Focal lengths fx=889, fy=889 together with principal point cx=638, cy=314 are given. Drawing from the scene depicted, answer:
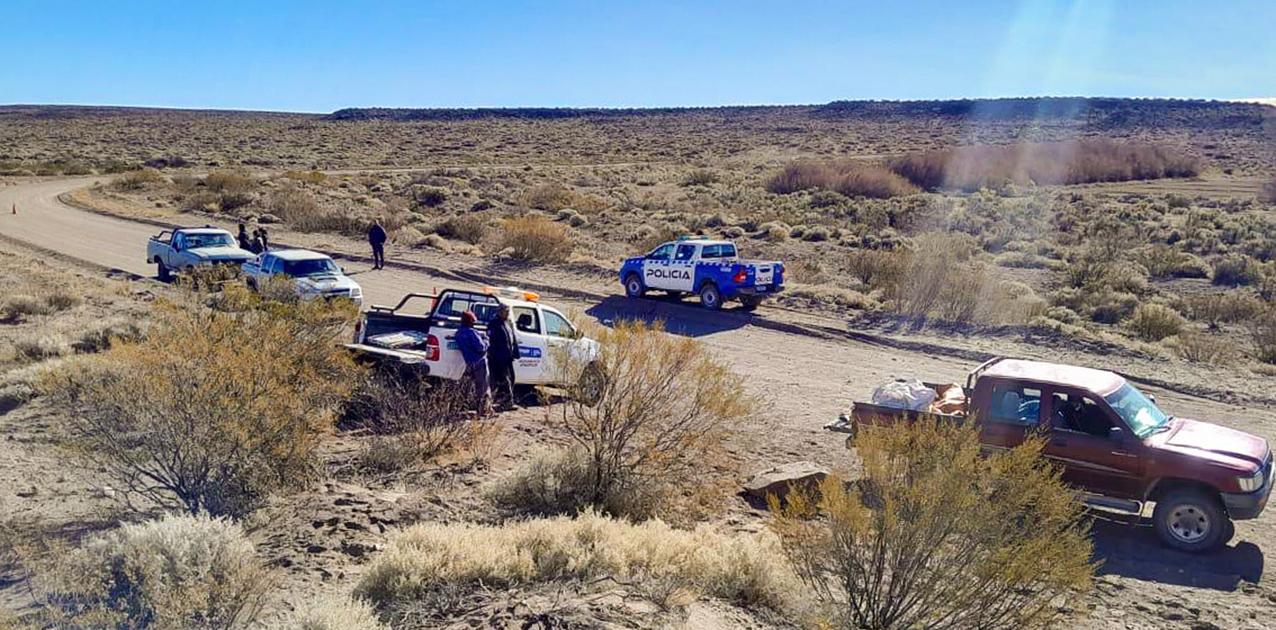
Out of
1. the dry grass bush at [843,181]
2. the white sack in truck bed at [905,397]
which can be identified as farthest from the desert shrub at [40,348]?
the dry grass bush at [843,181]

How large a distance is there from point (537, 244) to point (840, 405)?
15.4 meters

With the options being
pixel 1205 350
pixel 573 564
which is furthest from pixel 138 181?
pixel 573 564

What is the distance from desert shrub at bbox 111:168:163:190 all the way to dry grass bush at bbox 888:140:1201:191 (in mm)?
45205

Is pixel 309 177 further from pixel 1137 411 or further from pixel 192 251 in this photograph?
pixel 1137 411

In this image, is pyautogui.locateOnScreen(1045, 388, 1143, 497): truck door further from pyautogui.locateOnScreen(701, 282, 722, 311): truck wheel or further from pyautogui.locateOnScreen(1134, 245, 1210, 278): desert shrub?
pyautogui.locateOnScreen(1134, 245, 1210, 278): desert shrub

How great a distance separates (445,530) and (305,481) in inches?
88.3

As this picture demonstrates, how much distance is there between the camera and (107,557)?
6125mm

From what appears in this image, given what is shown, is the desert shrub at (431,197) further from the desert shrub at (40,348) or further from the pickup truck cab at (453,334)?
the pickup truck cab at (453,334)

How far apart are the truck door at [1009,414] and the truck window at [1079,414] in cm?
19

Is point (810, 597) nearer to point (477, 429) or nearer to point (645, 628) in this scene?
point (645, 628)

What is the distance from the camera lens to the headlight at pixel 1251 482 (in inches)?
326

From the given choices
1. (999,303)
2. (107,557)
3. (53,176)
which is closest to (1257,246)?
(999,303)

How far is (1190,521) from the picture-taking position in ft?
28.1

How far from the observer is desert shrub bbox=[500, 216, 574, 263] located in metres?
27.3
